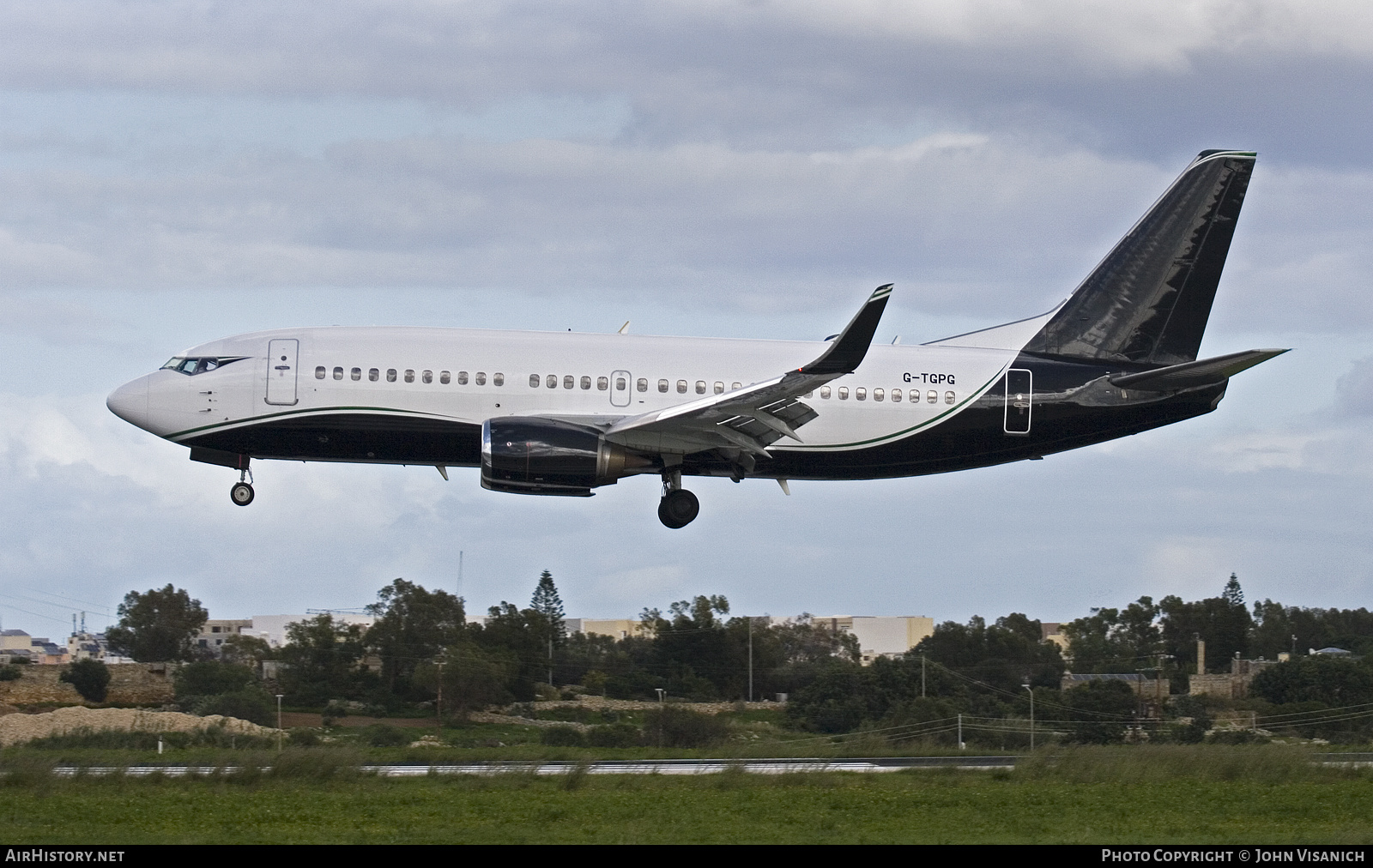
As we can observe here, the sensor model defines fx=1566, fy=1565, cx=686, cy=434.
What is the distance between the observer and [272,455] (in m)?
33.0

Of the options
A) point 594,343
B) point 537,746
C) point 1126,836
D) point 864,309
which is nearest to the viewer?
point 1126,836

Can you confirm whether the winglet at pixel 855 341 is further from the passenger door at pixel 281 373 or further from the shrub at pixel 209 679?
the shrub at pixel 209 679

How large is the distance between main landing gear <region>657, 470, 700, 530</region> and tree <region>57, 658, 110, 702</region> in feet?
61.2

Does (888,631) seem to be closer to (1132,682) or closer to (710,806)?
(1132,682)

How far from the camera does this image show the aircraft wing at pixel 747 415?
94.2 ft

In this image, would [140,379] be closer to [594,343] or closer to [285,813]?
[594,343]

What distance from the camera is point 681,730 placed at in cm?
3794

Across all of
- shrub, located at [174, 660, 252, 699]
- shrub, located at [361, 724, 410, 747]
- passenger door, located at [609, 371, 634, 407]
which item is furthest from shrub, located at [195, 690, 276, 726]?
passenger door, located at [609, 371, 634, 407]

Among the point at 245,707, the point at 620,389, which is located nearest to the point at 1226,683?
the point at 620,389

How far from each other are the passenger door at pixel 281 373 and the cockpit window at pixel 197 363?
0.83m

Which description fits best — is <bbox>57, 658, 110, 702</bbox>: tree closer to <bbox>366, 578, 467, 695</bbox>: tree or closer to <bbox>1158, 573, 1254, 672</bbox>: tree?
<bbox>366, 578, 467, 695</bbox>: tree

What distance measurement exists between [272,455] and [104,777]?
395 inches

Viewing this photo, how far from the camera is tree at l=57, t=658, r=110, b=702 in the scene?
4238 cm
